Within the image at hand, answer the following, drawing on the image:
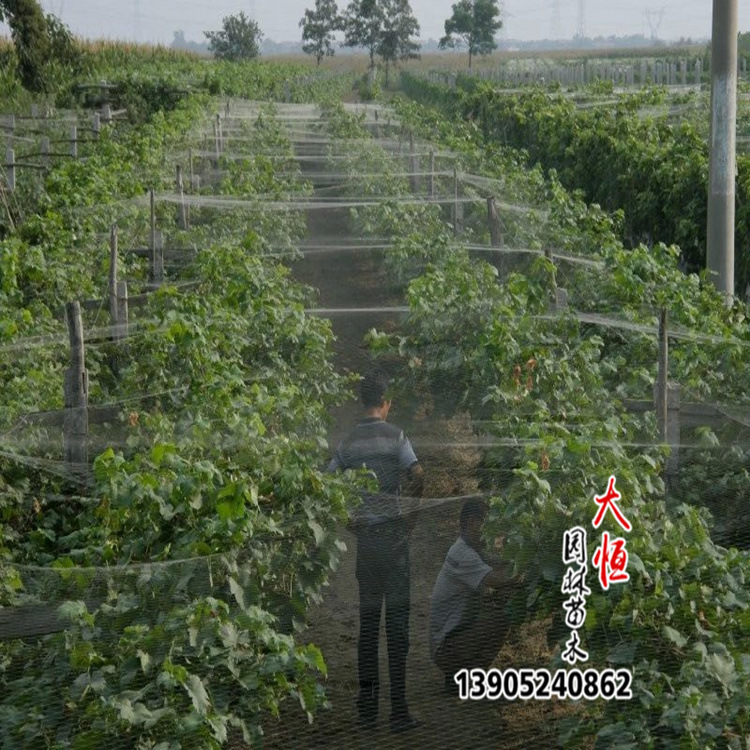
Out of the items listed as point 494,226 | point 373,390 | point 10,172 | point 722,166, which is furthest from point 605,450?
point 10,172

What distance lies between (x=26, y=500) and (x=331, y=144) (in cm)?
1557

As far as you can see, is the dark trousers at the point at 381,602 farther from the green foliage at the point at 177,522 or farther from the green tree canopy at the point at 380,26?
the green tree canopy at the point at 380,26

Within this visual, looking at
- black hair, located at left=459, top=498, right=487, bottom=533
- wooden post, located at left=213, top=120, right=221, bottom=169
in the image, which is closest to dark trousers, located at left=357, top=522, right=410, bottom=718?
black hair, located at left=459, top=498, right=487, bottom=533

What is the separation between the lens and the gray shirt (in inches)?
198

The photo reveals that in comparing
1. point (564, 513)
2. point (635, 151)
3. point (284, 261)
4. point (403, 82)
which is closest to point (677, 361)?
point (564, 513)

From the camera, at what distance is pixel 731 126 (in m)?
9.22

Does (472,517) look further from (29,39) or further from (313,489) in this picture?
(29,39)

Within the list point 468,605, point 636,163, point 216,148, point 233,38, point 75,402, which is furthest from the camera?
point 233,38

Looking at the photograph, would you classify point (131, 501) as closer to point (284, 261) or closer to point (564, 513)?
point (564, 513)

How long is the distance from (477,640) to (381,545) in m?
0.58

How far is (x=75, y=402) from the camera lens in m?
6.77

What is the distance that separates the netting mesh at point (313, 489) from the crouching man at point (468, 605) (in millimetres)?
45

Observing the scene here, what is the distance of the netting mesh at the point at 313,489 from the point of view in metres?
4.31

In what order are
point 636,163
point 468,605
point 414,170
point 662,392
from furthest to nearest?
point 414,170 < point 636,163 < point 662,392 < point 468,605
